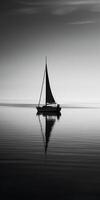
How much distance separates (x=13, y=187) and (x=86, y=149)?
1190 centimetres

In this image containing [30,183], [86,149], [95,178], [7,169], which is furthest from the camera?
[86,149]

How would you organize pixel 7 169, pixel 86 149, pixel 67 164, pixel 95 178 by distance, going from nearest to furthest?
pixel 95 178 → pixel 7 169 → pixel 67 164 → pixel 86 149

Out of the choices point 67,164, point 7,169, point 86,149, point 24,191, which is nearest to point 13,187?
point 24,191

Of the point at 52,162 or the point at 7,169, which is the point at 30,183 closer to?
the point at 7,169

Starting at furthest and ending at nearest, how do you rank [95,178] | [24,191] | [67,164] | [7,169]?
[67,164] < [7,169] < [95,178] < [24,191]

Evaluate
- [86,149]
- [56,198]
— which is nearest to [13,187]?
[56,198]

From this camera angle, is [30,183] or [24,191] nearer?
[24,191]

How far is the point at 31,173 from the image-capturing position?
47.9 ft

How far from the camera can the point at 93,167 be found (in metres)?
16.1

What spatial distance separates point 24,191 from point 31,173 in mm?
3064

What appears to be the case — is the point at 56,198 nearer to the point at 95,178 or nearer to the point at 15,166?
the point at 95,178

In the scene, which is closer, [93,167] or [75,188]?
[75,188]

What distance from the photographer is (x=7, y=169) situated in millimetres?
15312

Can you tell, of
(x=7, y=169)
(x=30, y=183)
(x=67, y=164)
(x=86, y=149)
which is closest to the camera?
(x=30, y=183)
